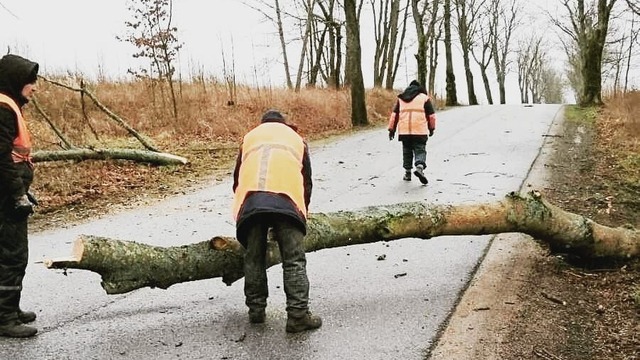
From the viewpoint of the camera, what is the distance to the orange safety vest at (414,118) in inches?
413

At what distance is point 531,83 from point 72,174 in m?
72.2

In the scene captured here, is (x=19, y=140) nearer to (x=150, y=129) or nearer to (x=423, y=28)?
(x=150, y=129)

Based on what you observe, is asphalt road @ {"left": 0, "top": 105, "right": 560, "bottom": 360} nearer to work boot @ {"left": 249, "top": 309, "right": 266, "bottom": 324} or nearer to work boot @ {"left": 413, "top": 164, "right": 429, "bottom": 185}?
work boot @ {"left": 249, "top": 309, "right": 266, "bottom": 324}

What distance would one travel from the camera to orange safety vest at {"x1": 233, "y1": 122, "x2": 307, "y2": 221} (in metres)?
4.56

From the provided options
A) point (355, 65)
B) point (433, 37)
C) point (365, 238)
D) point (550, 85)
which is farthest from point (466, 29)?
point (550, 85)

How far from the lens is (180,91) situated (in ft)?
60.0

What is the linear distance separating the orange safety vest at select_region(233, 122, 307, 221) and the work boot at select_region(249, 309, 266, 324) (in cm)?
73

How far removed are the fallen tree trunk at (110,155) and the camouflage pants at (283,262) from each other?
7.88 m

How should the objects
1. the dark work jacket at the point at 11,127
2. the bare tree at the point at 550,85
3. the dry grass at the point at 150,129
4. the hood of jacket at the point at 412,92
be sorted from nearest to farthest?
the dark work jacket at the point at 11,127 < the dry grass at the point at 150,129 < the hood of jacket at the point at 412,92 < the bare tree at the point at 550,85

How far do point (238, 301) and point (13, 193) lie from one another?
6.50ft

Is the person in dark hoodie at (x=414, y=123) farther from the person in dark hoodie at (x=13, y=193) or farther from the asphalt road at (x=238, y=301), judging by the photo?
the person in dark hoodie at (x=13, y=193)

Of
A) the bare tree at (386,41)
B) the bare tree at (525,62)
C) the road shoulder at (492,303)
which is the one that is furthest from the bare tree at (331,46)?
the bare tree at (525,62)

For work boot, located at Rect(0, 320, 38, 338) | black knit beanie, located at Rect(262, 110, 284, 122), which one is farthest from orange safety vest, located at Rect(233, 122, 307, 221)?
work boot, located at Rect(0, 320, 38, 338)

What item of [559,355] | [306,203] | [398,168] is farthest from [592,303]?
[398,168]
